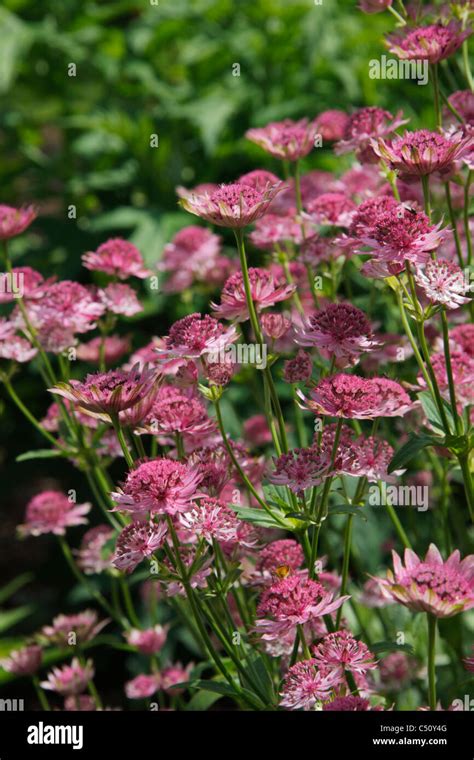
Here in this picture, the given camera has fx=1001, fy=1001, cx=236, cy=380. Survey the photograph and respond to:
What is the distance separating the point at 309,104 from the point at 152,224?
560 millimetres

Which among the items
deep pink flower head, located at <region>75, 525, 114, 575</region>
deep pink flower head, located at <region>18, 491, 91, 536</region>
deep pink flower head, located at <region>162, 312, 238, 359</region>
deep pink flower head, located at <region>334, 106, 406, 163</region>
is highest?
deep pink flower head, located at <region>334, 106, 406, 163</region>

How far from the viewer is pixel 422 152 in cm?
109

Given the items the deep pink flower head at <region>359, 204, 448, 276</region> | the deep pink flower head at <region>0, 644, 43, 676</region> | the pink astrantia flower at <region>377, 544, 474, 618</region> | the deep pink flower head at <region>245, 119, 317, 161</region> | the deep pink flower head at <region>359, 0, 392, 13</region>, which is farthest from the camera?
the deep pink flower head at <region>0, 644, 43, 676</region>

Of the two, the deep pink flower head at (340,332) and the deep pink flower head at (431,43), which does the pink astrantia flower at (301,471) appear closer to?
the deep pink flower head at (340,332)

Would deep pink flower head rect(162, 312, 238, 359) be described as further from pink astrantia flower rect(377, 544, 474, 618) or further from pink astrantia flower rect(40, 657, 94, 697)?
pink astrantia flower rect(40, 657, 94, 697)

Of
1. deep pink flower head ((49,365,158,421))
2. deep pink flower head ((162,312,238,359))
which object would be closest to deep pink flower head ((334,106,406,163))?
deep pink flower head ((162,312,238,359))

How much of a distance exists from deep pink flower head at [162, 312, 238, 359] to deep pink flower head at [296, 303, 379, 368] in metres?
0.09

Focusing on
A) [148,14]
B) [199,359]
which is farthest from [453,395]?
[148,14]

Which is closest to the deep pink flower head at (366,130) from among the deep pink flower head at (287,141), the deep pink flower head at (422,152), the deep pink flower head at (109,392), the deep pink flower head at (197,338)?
the deep pink flower head at (287,141)

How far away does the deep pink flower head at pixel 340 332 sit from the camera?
3.60ft

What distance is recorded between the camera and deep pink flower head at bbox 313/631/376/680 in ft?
3.49

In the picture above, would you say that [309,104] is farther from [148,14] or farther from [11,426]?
[11,426]

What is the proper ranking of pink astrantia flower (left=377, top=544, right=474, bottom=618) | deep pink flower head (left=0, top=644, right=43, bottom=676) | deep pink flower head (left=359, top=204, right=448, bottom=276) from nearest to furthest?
pink astrantia flower (left=377, top=544, right=474, bottom=618) → deep pink flower head (left=359, top=204, right=448, bottom=276) → deep pink flower head (left=0, top=644, right=43, bottom=676)

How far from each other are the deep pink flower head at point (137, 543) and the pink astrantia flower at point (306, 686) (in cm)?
19
